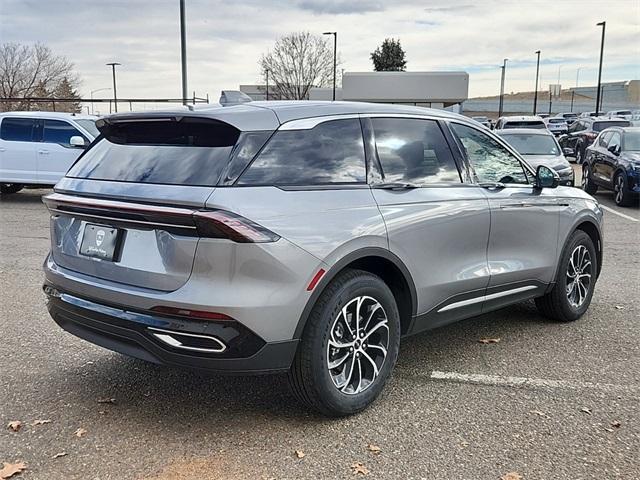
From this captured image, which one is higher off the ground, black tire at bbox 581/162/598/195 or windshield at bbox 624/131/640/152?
windshield at bbox 624/131/640/152

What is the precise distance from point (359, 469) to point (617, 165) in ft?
39.5

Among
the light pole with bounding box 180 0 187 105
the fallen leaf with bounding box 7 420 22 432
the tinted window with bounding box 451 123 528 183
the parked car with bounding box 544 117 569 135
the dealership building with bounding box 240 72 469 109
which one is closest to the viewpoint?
the fallen leaf with bounding box 7 420 22 432

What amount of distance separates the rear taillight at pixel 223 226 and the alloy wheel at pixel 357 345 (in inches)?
29.2

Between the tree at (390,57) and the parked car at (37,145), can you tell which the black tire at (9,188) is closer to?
the parked car at (37,145)

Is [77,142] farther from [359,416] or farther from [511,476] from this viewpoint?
[511,476]

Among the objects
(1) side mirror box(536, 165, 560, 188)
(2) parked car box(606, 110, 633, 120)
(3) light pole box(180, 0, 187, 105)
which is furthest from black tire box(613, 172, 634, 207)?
(2) parked car box(606, 110, 633, 120)

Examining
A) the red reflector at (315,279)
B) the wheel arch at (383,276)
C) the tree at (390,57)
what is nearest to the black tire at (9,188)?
the wheel arch at (383,276)

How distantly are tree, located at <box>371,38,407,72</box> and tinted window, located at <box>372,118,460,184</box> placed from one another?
2745 inches

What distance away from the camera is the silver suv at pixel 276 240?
3.02m

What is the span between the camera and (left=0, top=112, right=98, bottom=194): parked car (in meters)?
13.3

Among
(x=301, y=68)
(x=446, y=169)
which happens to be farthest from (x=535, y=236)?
(x=301, y=68)

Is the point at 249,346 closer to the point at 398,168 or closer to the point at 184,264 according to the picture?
the point at 184,264

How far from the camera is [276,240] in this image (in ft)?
10.0

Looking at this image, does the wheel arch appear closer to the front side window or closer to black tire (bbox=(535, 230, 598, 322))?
black tire (bbox=(535, 230, 598, 322))
